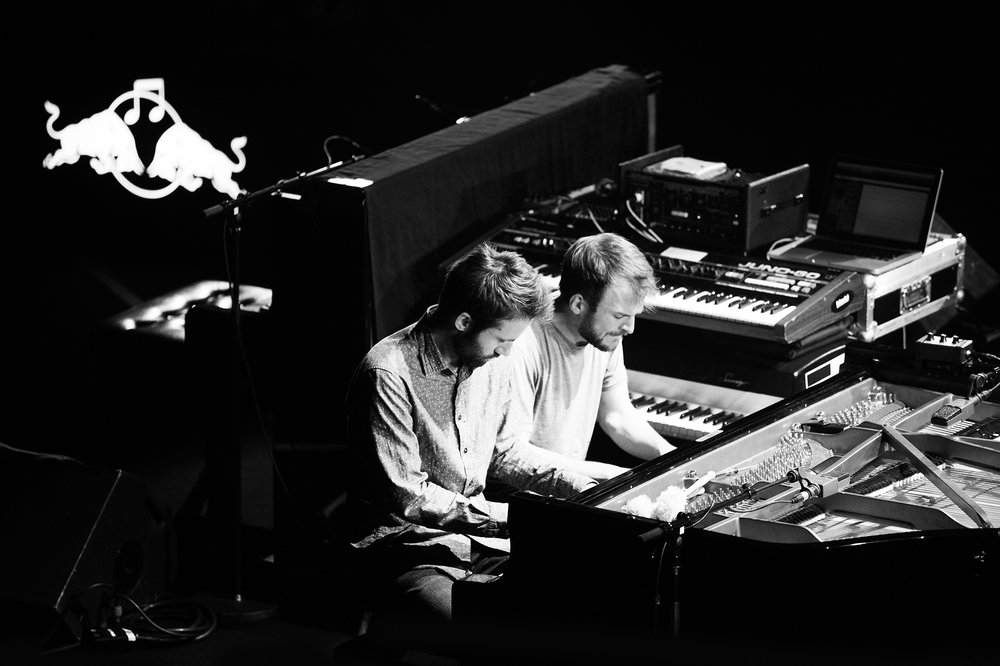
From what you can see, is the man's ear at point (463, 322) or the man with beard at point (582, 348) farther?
the man with beard at point (582, 348)

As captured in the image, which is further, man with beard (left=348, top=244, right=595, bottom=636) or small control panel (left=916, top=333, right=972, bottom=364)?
small control panel (left=916, top=333, right=972, bottom=364)

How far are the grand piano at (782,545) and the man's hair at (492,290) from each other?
0.56m

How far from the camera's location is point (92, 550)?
475 centimetres

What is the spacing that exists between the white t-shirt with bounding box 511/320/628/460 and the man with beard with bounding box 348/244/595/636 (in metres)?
0.38

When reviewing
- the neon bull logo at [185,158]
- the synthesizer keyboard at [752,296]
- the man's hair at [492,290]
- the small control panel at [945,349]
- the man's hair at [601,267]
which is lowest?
the synthesizer keyboard at [752,296]

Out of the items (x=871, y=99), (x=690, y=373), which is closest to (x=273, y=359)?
(x=690, y=373)

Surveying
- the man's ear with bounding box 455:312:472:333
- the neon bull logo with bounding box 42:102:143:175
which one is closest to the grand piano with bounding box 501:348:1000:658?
the man's ear with bounding box 455:312:472:333

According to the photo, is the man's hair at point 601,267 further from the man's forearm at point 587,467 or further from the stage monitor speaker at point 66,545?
the stage monitor speaker at point 66,545

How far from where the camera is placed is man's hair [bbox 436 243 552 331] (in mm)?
3842

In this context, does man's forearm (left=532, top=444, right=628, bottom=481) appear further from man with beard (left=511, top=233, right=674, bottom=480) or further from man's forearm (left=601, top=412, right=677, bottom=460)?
man's forearm (left=601, top=412, right=677, bottom=460)

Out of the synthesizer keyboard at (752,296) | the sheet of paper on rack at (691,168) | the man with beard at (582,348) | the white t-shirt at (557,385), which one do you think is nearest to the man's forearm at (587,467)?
the man with beard at (582,348)

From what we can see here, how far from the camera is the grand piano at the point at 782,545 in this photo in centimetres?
304

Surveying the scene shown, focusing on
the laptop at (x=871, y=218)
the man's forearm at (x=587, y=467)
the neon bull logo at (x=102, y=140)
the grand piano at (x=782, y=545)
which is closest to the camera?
the grand piano at (x=782, y=545)

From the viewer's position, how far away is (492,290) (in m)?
3.83
